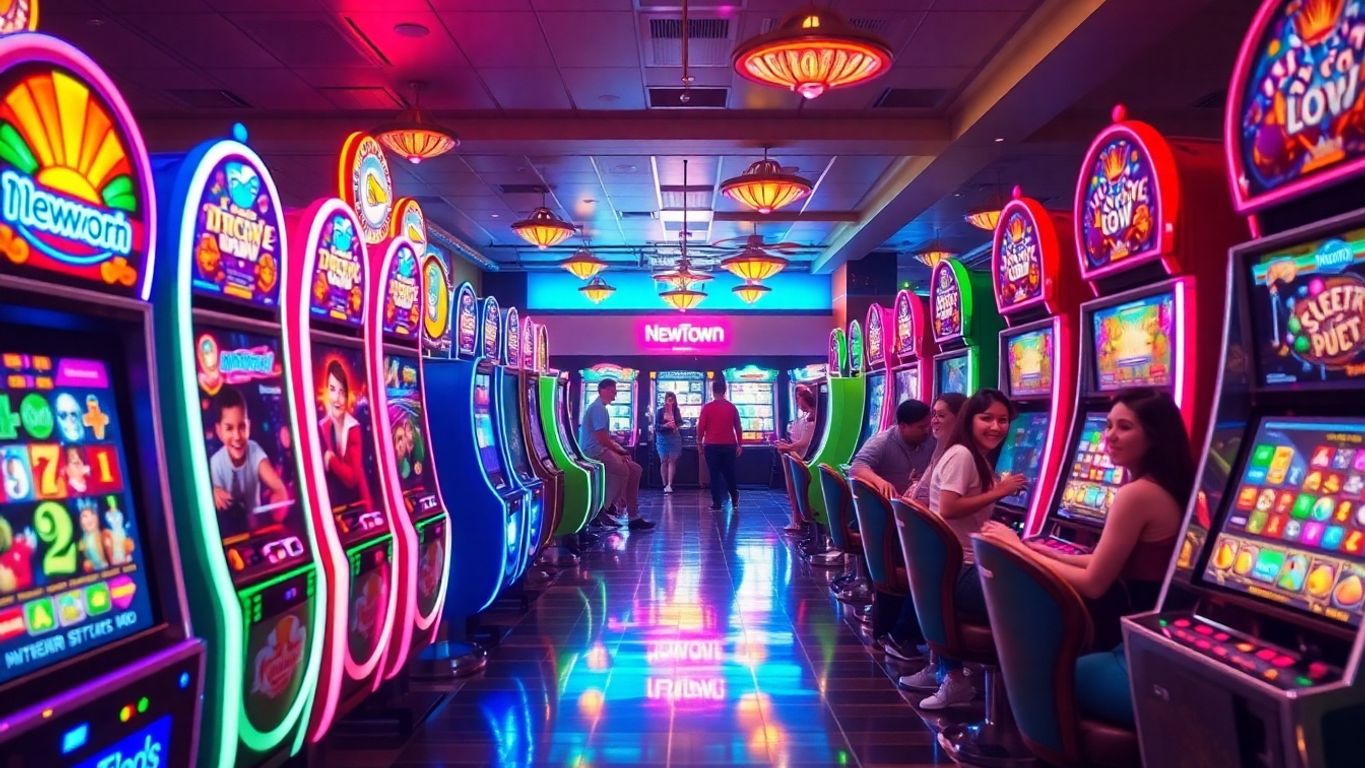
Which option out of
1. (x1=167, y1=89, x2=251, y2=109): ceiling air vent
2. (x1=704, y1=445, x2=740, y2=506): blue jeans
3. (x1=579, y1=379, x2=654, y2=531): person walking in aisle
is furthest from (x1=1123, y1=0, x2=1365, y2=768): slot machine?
(x1=704, y1=445, x2=740, y2=506): blue jeans

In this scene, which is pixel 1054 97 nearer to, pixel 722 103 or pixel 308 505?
pixel 722 103

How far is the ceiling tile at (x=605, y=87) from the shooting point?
7.63m

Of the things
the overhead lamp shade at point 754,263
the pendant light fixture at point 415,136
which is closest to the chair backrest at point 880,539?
the pendant light fixture at point 415,136

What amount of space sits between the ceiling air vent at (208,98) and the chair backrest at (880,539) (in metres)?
6.27

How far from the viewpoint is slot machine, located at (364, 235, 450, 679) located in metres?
3.32

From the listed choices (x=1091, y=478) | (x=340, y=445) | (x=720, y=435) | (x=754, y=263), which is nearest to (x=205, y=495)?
(x=340, y=445)

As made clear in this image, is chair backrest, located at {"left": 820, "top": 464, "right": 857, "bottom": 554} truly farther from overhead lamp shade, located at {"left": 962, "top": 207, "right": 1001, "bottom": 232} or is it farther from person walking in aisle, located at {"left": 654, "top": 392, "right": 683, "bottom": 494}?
person walking in aisle, located at {"left": 654, "top": 392, "right": 683, "bottom": 494}

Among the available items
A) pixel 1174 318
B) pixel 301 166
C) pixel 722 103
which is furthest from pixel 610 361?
pixel 1174 318

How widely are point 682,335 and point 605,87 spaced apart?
8134 millimetres

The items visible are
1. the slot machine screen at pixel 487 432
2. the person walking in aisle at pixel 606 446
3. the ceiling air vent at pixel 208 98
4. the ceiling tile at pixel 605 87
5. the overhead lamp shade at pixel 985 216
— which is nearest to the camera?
the slot machine screen at pixel 487 432

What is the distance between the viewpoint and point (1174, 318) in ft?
9.64

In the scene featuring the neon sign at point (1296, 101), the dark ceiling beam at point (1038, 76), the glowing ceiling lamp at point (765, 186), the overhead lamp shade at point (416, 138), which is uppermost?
the dark ceiling beam at point (1038, 76)

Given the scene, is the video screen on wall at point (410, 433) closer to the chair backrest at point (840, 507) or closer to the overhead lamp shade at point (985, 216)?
the chair backrest at point (840, 507)

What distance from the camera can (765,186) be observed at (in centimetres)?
794
